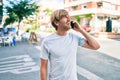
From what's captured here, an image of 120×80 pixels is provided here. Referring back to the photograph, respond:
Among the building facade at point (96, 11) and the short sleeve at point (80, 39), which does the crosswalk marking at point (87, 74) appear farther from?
the building facade at point (96, 11)

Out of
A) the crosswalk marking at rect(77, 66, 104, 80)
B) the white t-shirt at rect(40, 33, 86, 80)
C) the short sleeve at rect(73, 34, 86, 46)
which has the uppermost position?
the short sleeve at rect(73, 34, 86, 46)

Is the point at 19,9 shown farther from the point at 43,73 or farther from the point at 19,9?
the point at 43,73

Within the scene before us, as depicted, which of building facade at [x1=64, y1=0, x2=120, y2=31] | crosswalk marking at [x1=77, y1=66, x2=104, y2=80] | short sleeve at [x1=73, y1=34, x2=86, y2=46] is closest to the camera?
short sleeve at [x1=73, y1=34, x2=86, y2=46]

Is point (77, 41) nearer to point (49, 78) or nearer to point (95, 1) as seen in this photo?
point (49, 78)

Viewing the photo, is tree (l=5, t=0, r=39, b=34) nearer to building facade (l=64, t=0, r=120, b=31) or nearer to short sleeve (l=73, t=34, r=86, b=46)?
building facade (l=64, t=0, r=120, b=31)

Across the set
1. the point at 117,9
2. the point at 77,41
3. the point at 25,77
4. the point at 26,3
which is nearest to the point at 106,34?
the point at 26,3

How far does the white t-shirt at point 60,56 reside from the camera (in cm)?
245

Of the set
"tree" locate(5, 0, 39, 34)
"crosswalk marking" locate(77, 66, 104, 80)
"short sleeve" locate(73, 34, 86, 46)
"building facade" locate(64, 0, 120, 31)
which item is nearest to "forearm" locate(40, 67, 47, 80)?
"short sleeve" locate(73, 34, 86, 46)

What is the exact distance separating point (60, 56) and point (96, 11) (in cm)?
4586

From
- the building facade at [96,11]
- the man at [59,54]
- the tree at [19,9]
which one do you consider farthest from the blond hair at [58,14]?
the building facade at [96,11]

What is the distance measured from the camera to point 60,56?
244 centimetres

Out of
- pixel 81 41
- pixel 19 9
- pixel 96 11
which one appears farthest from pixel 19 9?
pixel 81 41

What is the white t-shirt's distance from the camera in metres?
2.45

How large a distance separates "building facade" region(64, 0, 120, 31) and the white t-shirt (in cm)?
4180
